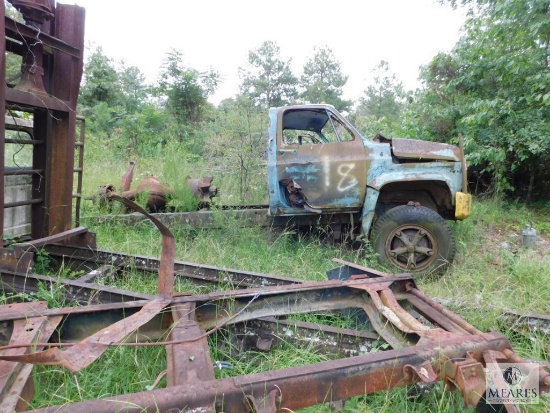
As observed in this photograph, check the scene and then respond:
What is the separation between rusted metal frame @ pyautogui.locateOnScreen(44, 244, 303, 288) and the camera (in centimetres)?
296

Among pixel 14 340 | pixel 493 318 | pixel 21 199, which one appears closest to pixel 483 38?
pixel 493 318

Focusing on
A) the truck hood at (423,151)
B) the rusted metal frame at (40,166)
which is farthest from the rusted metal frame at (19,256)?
the truck hood at (423,151)

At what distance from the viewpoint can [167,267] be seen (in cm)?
225

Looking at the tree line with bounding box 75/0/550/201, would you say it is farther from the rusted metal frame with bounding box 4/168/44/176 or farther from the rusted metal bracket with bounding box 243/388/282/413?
the rusted metal bracket with bounding box 243/388/282/413

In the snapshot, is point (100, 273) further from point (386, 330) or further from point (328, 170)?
point (328, 170)

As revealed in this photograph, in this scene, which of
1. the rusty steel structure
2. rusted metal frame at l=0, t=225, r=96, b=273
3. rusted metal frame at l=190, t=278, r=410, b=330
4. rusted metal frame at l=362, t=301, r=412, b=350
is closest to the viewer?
the rusty steel structure

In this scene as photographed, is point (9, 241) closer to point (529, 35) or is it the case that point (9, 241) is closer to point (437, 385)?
point (437, 385)

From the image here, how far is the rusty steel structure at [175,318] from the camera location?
1.43m

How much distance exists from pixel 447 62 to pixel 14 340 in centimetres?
855

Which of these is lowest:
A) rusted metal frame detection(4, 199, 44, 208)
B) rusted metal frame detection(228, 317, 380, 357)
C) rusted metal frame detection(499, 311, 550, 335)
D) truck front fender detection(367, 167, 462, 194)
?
rusted metal frame detection(228, 317, 380, 357)

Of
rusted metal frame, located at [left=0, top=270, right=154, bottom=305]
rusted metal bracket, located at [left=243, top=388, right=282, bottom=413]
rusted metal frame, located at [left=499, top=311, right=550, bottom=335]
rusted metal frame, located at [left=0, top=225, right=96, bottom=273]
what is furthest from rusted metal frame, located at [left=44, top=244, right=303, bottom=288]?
rusted metal frame, located at [left=499, top=311, right=550, bottom=335]

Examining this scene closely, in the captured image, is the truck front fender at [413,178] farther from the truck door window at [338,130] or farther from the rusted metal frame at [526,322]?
the rusted metal frame at [526,322]

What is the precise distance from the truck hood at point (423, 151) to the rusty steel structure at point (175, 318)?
2.05m

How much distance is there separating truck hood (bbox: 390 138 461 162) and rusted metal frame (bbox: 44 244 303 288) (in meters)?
2.39
